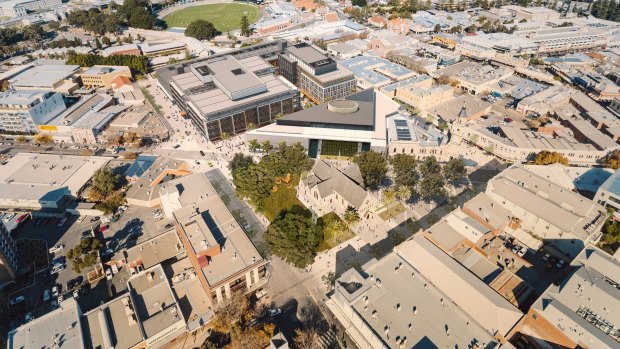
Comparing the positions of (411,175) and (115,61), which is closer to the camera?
(411,175)

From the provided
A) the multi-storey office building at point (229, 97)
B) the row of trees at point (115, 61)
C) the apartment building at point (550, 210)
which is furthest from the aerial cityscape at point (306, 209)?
the row of trees at point (115, 61)

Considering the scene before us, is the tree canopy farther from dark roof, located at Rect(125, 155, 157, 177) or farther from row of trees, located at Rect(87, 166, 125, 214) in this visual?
row of trees, located at Rect(87, 166, 125, 214)

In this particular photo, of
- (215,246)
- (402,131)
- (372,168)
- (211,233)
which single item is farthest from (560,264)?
(211,233)

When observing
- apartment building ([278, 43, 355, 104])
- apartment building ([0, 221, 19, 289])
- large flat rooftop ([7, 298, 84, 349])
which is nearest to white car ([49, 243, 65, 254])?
apartment building ([0, 221, 19, 289])

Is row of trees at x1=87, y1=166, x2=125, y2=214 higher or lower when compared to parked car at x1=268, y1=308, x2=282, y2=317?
higher

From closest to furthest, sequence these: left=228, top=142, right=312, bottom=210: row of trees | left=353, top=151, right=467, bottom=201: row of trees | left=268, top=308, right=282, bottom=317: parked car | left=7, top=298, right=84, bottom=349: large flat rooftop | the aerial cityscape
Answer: left=7, top=298, right=84, bottom=349: large flat rooftop
the aerial cityscape
left=268, top=308, right=282, bottom=317: parked car
left=353, top=151, right=467, bottom=201: row of trees
left=228, top=142, right=312, bottom=210: row of trees

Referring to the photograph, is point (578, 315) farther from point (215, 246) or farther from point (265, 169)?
point (265, 169)
